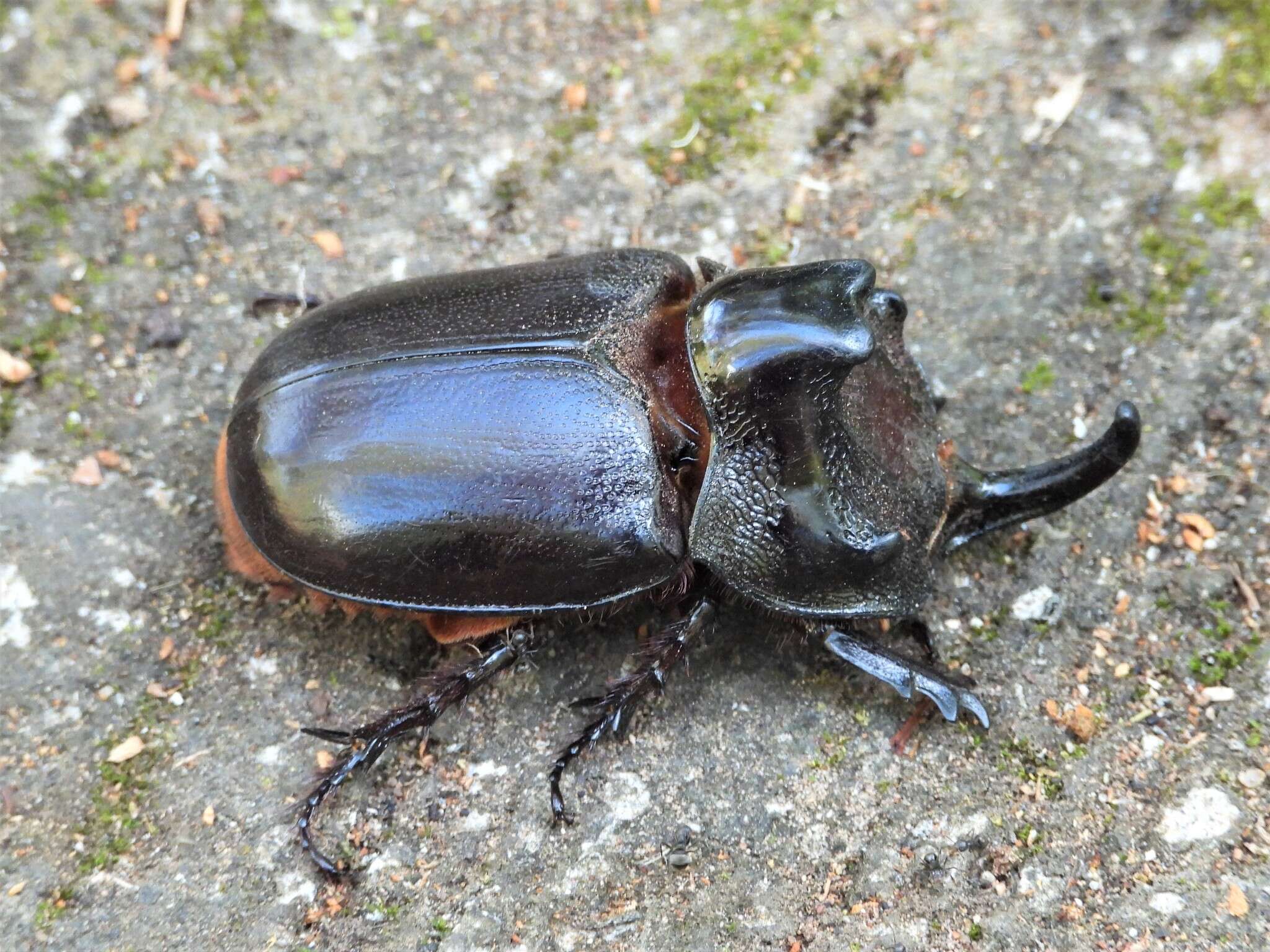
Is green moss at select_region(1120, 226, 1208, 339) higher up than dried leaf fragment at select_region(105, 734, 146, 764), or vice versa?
green moss at select_region(1120, 226, 1208, 339)

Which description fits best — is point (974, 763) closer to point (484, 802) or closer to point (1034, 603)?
point (1034, 603)

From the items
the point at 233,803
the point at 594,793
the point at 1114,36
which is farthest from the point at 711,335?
the point at 1114,36

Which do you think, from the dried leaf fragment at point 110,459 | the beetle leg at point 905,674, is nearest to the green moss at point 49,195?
the dried leaf fragment at point 110,459

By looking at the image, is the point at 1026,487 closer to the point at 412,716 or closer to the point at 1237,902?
the point at 1237,902

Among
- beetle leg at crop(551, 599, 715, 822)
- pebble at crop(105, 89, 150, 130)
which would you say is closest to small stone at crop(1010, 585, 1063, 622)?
beetle leg at crop(551, 599, 715, 822)

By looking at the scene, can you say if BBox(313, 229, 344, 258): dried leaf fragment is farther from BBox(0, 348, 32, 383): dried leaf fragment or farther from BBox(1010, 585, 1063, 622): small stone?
BBox(1010, 585, 1063, 622): small stone

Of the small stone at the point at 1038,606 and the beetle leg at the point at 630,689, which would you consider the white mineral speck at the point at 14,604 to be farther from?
the small stone at the point at 1038,606

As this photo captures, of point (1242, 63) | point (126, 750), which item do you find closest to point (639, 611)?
point (126, 750)
